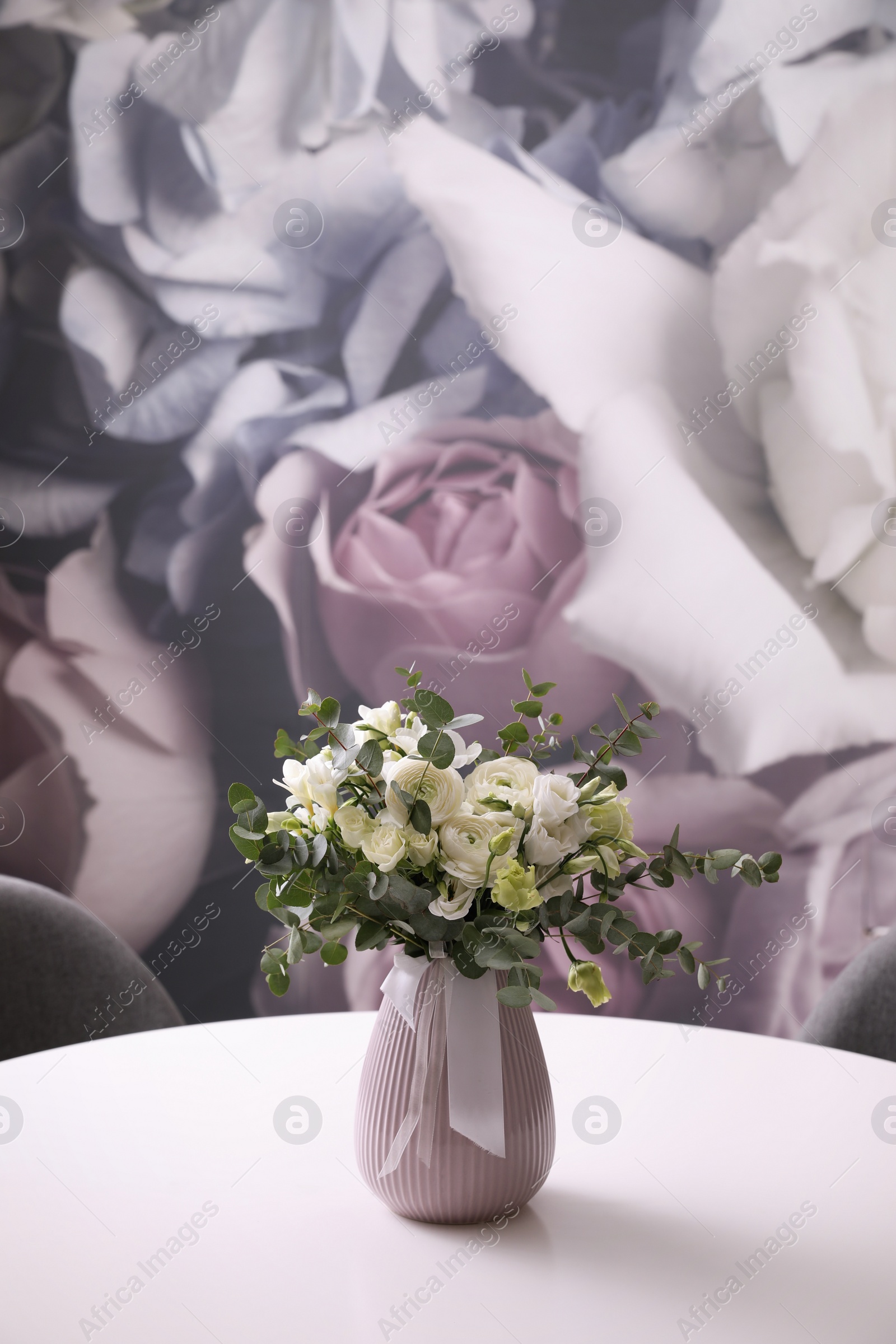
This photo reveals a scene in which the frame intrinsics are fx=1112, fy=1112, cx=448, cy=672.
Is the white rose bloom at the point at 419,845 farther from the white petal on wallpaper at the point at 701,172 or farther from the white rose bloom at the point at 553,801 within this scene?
the white petal on wallpaper at the point at 701,172

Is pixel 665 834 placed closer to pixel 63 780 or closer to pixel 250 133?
pixel 63 780

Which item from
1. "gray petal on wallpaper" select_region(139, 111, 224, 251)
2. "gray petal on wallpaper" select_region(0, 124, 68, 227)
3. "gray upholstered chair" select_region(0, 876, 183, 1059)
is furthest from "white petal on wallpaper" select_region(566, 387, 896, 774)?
"gray petal on wallpaper" select_region(0, 124, 68, 227)

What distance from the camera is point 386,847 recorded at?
0.86 metres

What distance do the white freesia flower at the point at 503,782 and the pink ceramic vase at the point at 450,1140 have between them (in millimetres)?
151

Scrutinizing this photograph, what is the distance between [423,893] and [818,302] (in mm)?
2137

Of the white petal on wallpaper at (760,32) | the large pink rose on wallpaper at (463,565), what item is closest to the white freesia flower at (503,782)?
the large pink rose on wallpaper at (463,565)

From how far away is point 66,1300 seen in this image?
82 centimetres

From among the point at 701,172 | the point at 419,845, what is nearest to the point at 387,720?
the point at 419,845

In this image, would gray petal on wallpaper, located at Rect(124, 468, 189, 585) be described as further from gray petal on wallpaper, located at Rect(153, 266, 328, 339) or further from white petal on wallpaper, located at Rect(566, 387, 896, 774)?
white petal on wallpaper, located at Rect(566, 387, 896, 774)

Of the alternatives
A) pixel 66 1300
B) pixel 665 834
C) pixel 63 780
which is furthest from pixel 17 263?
pixel 66 1300

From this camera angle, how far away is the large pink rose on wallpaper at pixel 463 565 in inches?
103

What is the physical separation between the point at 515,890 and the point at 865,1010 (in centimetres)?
102

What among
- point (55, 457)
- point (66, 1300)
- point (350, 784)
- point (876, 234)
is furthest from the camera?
point (55, 457)

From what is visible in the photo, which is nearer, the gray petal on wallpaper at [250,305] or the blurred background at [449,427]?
the blurred background at [449,427]
